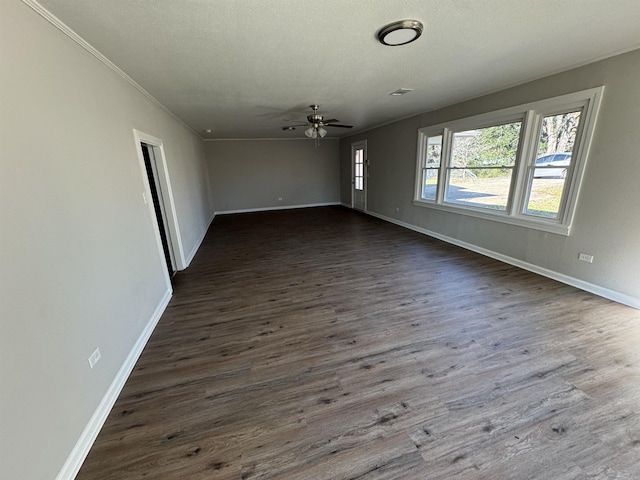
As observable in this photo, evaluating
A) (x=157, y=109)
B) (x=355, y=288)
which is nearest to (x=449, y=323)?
(x=355, y=288)

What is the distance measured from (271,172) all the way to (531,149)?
6.83 meters

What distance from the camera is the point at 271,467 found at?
141cm

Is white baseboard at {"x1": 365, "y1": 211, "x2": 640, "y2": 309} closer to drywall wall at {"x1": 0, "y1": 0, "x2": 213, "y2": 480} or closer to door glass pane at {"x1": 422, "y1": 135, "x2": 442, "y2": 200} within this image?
door glass pane at {"x1": 422, "y1": 135, "x2": 442, "y2": 200}

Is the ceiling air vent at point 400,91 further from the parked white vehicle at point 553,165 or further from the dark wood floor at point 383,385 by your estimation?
the dark wood floor at point 383,385

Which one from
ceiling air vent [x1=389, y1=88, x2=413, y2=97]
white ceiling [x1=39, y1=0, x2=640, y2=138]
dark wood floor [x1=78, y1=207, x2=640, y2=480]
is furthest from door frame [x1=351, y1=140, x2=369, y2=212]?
dark wood floor [x1=78, y1=207, x2=640, y2=480]

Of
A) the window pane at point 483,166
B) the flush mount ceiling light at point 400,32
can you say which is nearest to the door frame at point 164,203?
the flush mount ceiling light at point 400,32

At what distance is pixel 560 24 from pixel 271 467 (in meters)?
3.52

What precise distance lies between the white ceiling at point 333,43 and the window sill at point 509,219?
1.73 m

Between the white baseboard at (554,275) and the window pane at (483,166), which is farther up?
the window pane at (483,166)

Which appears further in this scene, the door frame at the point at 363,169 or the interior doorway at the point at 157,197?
the door frame at the point at 363,169

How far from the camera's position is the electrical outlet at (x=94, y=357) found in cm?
166

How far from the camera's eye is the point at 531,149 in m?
3.50

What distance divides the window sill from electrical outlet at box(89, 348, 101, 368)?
4.65m

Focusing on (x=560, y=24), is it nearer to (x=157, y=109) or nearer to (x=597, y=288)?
(x=597, y=288)
